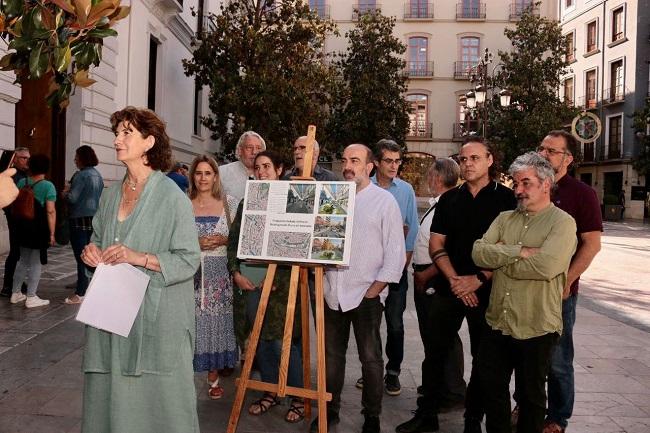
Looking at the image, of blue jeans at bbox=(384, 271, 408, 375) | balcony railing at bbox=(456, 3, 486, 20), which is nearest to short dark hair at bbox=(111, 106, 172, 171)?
blue jeans at bbox=(384, 271, 408, 375)

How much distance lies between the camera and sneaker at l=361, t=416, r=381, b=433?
154 inches

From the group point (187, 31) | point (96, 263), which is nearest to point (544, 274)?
point (96, 263)

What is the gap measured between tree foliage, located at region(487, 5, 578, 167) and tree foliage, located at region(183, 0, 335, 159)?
655 inches

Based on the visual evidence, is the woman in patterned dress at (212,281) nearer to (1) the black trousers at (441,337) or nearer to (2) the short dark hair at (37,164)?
(1) the black trousers at (441,337)

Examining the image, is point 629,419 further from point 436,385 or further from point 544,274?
point 544,274

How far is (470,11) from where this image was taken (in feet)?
135

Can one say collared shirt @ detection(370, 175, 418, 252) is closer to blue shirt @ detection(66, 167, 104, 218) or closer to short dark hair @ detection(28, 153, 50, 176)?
blue shirt @ detection(66, 167, 104, 218)

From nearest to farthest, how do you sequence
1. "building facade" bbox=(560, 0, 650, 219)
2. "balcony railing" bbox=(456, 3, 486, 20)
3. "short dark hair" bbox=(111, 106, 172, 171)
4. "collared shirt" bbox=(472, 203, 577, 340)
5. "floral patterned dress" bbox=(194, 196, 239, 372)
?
1. "short dark hair" bbox=(111, 106, 172, 171)
2. "collared shirt" bbox=(472, 203, 577, 340)
3. "floral patterned dress" bbox=(194, 196, 239, 372)
4. "building facade" bbox=(560, 0, 650, 219)
5. "balcony railing" bbox=(456, 3, 486, 20)

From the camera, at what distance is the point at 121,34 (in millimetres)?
14680

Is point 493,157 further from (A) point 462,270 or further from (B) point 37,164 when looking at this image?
(B) point 37,164

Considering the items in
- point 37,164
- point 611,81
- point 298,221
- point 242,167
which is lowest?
point 298,221

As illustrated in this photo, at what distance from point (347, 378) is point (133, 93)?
41.1 feet

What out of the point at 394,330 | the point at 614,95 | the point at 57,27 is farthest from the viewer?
the point at 614,95

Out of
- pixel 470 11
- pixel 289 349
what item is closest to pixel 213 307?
pixel 289 349
